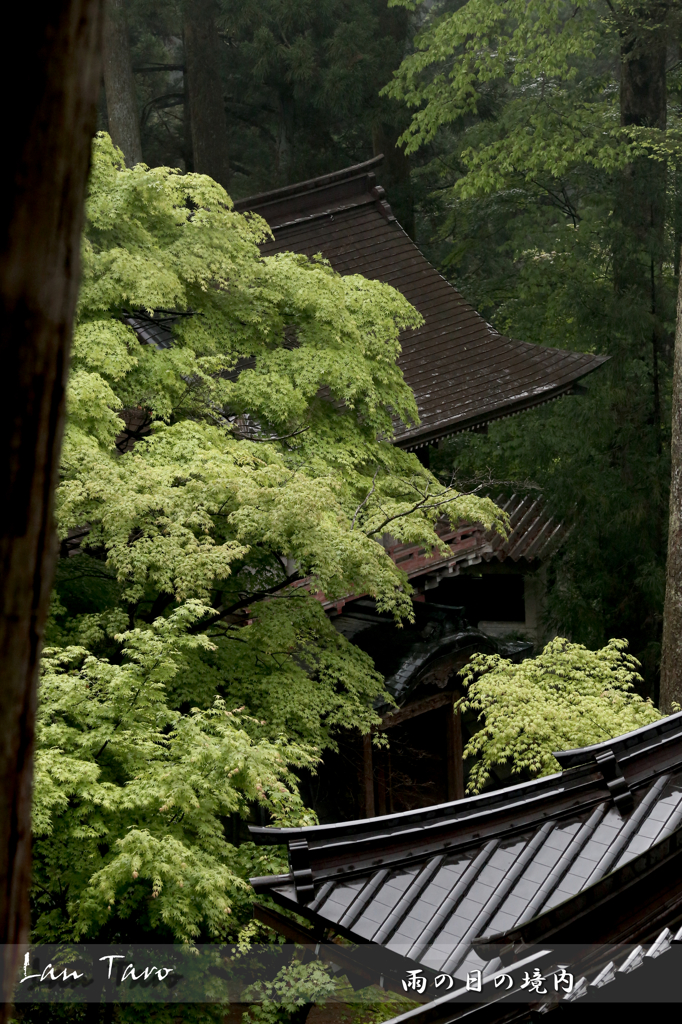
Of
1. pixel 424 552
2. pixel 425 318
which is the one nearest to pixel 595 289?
pixel 425 318

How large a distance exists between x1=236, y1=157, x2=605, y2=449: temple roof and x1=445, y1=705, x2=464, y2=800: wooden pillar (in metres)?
4.19

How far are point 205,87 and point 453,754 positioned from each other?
47.4 ft

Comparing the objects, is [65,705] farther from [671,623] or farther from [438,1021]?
[671,623]

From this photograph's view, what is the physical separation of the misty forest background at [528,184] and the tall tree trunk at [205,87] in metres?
0.04

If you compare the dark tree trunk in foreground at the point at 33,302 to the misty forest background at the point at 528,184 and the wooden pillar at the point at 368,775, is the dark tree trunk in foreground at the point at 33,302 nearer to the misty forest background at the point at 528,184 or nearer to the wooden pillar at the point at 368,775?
the wooden pillar at the point at 368,775

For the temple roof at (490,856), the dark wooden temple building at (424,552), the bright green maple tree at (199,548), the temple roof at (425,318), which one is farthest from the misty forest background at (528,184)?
the temple roof at (490,856)

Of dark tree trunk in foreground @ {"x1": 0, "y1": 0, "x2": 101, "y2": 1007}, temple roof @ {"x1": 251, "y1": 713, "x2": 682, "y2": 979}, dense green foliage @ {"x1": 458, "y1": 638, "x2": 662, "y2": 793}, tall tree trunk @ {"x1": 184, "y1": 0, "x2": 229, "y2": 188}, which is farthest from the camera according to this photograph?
tall tree trunk @ {"x1": 184, "y1": 0, "x2": 229, "y2": 188}

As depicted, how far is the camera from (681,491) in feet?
35.1

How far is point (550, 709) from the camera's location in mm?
7973

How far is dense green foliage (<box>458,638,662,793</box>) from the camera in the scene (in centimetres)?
798

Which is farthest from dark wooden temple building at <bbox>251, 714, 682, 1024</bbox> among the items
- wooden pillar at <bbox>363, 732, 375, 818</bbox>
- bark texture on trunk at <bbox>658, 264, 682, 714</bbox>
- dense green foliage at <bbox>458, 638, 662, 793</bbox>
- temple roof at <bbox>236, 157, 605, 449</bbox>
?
temple roof at <bbox>236, 157, 605, 449</bbox>

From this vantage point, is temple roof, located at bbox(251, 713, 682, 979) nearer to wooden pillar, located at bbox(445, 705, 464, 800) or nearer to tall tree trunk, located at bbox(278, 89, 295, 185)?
wooden pillar, located at bbox(445, 705, 464, 800)

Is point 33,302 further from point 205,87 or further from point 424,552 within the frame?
point 205,87

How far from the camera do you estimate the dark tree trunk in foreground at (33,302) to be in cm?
91
